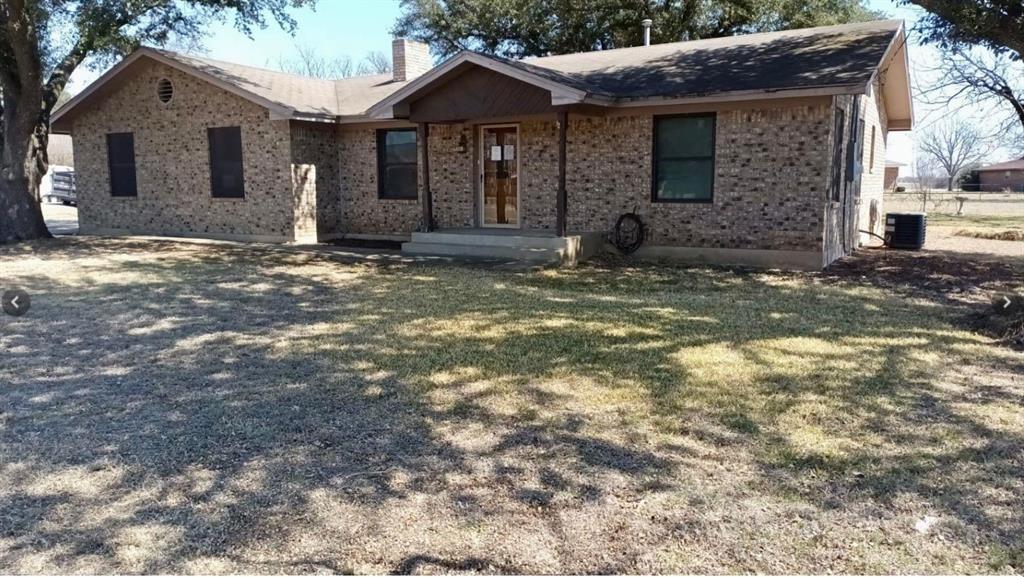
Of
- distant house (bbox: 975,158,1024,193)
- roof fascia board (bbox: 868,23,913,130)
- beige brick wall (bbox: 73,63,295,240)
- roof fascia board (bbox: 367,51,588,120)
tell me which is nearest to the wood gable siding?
roof fascia board (bbox: 367,51,588,120)

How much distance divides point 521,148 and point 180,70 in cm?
794

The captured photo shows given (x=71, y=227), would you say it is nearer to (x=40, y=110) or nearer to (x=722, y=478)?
(x=40, y=110)

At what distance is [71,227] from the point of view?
21.2 m

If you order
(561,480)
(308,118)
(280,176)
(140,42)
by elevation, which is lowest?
(561,480)

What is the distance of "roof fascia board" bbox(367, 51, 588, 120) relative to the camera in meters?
11.5

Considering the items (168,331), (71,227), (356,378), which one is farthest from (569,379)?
(71,227)

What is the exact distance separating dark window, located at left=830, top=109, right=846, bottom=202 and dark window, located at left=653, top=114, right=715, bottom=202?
1.86 meters

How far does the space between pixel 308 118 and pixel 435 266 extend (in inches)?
204

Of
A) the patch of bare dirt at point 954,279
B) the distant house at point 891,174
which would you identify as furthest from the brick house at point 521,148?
the distant house at point 891,174

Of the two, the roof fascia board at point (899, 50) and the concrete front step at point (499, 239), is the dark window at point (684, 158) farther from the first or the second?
the roof fascia board at point (899, 50)

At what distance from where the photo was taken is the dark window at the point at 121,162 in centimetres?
1778

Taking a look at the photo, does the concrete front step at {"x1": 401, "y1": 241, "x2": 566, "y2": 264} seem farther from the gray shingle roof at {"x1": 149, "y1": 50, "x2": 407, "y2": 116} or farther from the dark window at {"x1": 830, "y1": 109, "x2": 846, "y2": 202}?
the dark window at {"x1": 830, "y1": 109, "x2": 846, "y2": 202}

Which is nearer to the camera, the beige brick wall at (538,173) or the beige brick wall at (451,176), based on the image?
the beige brick wall at (538,173)

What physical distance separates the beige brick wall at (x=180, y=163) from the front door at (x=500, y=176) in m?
4.12
